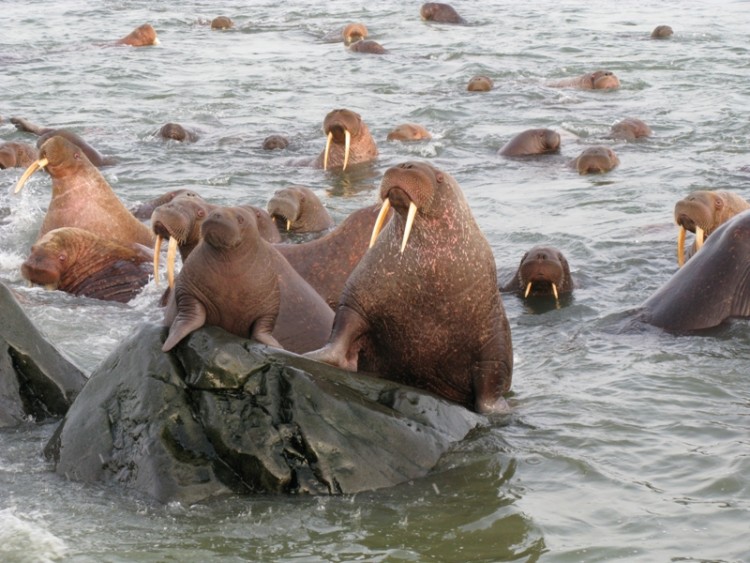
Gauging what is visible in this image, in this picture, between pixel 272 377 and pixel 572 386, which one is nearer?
pixel 272 377

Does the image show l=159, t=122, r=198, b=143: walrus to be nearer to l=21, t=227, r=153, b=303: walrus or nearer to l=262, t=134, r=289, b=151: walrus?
l=262, t=134, r=289, b=151: walrus

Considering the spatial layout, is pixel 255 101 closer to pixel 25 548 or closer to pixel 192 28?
pixel 192 28

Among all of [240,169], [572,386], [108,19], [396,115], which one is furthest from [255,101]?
[572,386]

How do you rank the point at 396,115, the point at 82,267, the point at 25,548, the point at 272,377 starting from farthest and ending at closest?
the point at 396,115, the point at 82,267, the point at 272,377, the point at 25,548

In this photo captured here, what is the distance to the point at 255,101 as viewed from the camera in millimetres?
20344

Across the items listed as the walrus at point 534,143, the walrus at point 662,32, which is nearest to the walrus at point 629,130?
the walrus at point 534,143

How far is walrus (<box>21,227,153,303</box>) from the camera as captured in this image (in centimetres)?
1005

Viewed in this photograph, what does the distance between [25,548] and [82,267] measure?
5.20 m

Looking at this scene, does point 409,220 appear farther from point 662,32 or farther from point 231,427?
point 662,32

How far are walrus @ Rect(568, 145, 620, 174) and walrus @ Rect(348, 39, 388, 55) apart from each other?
1016cm

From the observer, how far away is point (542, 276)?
9742 mm

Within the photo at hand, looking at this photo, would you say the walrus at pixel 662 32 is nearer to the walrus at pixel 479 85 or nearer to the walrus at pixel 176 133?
the walrus at pixel 479 85

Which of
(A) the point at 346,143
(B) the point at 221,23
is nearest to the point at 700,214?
(A) the point at 346,143

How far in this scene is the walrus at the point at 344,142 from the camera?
15.1 m
